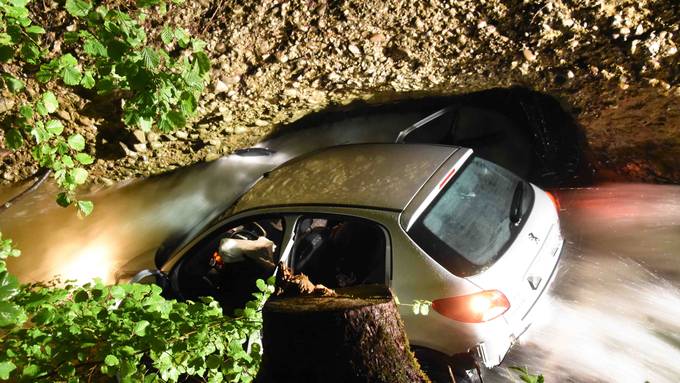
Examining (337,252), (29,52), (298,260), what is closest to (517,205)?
(337,252)

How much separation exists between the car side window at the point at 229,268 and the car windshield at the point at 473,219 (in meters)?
1.46

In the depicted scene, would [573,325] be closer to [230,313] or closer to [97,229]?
[230,313]

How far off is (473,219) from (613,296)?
6.04ft

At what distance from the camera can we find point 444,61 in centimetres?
397

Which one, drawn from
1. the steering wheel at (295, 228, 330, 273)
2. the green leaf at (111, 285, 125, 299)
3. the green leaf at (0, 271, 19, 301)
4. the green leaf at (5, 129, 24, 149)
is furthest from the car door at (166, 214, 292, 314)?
the green leaf at (0, 271, 19, 301)

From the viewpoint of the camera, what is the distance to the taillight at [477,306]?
252 cm

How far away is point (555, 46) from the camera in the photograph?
3.68 m

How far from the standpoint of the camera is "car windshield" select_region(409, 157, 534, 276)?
264 centimetres

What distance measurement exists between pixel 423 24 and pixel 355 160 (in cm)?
148

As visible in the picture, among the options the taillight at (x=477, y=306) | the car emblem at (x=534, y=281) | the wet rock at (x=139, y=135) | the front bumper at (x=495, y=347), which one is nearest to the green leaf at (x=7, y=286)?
the taillight at (x=477, y=306)

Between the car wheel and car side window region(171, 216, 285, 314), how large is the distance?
4.62 ft

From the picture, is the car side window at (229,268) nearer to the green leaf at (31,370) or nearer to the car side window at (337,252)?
the car side window at (337,252)

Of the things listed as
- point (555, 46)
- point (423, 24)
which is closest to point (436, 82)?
point (423, 24)

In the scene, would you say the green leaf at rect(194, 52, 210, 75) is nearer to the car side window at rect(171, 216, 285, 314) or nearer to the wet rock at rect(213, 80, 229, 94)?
the car side window at rect(171, 216, 285, 314)
